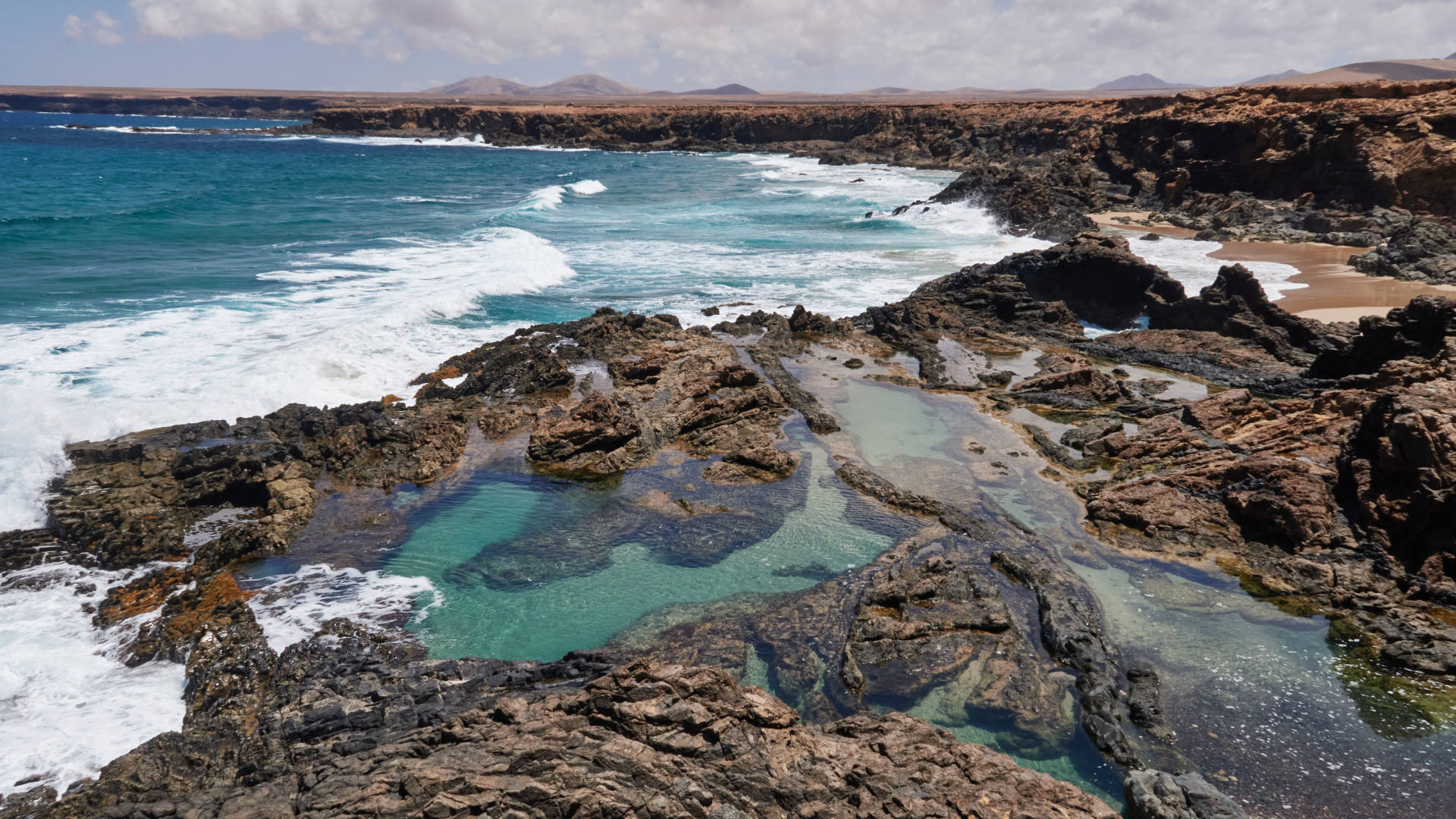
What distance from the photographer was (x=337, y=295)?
24.7 meters

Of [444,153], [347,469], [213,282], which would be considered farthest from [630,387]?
[444,153]

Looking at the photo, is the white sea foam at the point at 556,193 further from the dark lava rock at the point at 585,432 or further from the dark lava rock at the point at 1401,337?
the dark lava rock at the point at 1401,337

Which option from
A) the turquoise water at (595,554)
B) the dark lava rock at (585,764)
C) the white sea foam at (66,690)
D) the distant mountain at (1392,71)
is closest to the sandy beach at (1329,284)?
the turquoise water at (595,554)

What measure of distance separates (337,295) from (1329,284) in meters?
31.9

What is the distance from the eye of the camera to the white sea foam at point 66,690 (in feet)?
24.2

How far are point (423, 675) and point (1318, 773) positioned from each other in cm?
914

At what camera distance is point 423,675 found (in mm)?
8297

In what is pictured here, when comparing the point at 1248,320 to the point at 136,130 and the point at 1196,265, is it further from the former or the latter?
the point at 136,130

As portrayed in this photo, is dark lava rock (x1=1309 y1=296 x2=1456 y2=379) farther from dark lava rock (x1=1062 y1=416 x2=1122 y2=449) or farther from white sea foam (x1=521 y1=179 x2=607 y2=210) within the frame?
white sea foam (x1=521 y1=179 x2=607 y2=210)

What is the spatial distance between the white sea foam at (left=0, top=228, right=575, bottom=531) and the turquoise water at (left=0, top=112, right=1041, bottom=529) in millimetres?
66

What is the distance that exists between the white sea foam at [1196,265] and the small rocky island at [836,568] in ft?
19.4

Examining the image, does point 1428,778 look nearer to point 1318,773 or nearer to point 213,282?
point 1318,773

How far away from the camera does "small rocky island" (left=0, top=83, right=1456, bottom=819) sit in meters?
6.21

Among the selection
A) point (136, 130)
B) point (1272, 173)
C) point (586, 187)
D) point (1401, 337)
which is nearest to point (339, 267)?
point (1401, 337)
